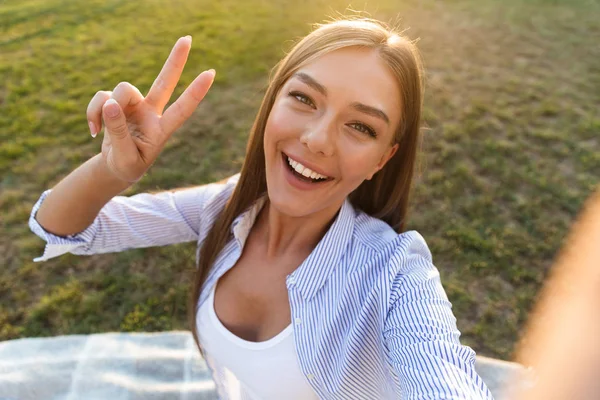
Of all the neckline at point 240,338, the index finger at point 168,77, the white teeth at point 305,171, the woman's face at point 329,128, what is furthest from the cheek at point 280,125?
the neckline at point 240,338

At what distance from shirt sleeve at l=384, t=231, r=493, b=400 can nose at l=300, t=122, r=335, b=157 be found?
479mm

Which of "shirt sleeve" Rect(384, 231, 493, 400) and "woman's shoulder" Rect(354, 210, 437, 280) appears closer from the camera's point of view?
"shirt sleeve" Rect(384, 231, 493, 400)

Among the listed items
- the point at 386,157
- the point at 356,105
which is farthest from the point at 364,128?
the point at 386,157

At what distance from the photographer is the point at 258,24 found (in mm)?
7562

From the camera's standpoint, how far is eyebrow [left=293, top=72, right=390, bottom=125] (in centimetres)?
165

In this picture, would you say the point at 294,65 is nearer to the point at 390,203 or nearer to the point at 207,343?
the point at 390,203

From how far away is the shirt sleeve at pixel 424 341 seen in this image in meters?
1.33

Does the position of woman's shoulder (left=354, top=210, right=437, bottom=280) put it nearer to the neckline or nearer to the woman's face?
the woman's face

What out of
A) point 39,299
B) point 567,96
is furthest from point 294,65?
point 567,96

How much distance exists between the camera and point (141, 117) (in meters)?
1.62

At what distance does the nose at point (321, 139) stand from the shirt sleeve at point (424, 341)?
48 centimetres

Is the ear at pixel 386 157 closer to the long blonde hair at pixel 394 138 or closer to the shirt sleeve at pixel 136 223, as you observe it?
the long blonde hair at pixel 394 138

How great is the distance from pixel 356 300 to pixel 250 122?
4032 millimetres

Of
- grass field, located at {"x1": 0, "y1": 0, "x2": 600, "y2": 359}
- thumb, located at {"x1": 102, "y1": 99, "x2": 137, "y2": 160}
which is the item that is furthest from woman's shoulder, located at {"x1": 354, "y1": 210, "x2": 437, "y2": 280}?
grass field, located at {"x1": 0, "y1": 0, "x2": 600, "y2": 359}
